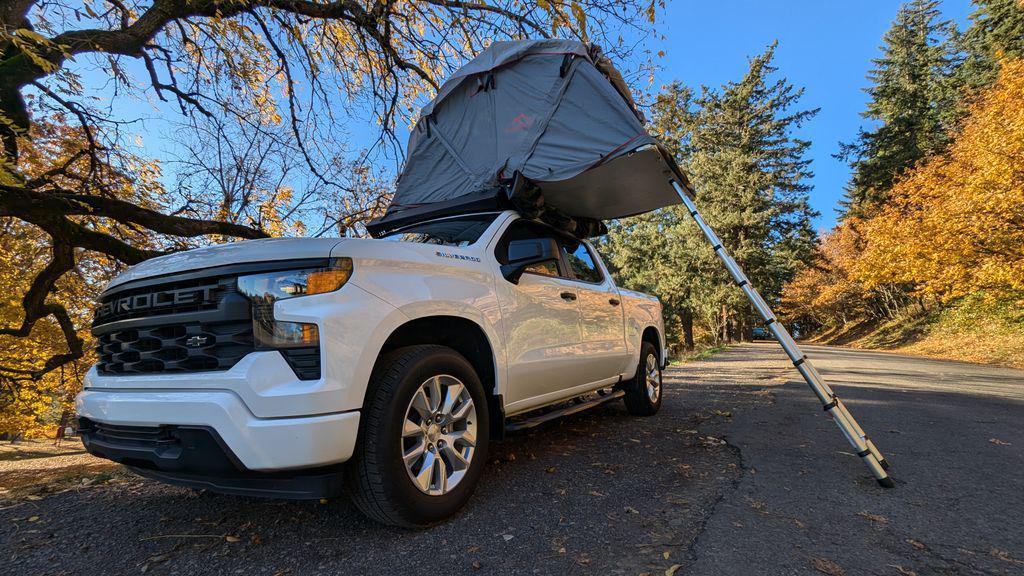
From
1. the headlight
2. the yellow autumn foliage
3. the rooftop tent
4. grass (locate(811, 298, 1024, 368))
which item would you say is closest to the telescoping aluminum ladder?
the rooftop tent

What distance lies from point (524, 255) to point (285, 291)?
5.72 ft

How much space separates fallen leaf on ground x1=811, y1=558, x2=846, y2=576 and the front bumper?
2.11m

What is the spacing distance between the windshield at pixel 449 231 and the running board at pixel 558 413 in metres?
1.29

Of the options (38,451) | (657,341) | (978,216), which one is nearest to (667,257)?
(978,216)

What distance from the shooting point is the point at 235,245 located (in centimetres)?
224

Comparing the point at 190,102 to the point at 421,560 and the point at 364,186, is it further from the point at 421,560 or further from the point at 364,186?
the point at 421,560

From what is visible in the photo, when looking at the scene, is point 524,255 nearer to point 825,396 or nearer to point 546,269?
point 546,269

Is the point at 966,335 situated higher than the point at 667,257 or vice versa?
the point at 667,257

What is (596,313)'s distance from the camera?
4.25 meters

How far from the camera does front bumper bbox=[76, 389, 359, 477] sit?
1.89 m

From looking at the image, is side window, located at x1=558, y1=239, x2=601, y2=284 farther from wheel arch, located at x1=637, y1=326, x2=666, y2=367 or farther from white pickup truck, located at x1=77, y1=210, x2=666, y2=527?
white pickup truck, located at x1=77, y1=210, x2=666, y2=527

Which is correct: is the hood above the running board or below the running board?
above

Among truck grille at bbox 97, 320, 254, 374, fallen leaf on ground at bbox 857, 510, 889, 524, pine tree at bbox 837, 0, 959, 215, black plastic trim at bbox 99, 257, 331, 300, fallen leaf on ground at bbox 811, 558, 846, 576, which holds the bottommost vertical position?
fallen leaf on ground at bbox 857, 510, 889, 524

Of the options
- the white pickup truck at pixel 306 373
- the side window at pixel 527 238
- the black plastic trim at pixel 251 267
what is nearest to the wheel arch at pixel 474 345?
the white pickup truck at pixel 306 373
